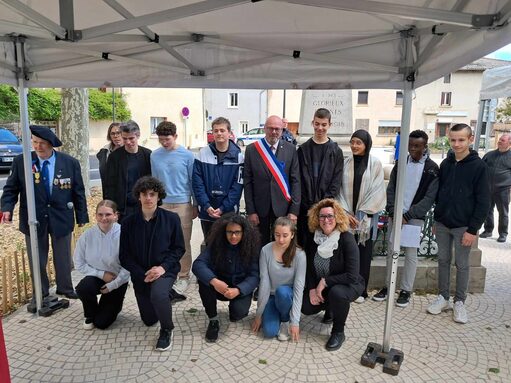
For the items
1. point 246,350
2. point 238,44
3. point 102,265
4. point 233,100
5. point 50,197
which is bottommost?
point 246,350

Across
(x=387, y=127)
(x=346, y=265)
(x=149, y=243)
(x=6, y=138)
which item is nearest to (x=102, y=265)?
(x=149, y=243)

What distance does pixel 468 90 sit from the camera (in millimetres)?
37469

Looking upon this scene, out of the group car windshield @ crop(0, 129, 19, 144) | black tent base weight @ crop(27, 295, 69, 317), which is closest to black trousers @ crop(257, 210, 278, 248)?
black tent base weight @ crop(27, 295, 69, 317)

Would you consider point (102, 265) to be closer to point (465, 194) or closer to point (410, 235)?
point (410, 235)

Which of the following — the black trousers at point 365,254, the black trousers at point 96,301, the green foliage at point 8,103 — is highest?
the green foliage at point 8,103

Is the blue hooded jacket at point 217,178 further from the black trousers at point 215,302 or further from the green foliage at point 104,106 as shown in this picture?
the green foliage at point 104,106

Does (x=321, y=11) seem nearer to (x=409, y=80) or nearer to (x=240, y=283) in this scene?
(x=409, y=80)

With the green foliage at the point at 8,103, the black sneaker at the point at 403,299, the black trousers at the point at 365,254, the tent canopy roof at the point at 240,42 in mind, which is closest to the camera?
the tent canopy roof at the point at 240,42

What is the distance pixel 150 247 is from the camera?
132 inches

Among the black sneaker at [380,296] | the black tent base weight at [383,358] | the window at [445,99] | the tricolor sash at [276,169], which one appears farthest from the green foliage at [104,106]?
the window at [445,99]

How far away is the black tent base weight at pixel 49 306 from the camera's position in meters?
3.77

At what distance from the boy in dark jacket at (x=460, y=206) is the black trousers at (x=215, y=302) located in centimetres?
189

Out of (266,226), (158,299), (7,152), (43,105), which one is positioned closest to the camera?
(158,299)

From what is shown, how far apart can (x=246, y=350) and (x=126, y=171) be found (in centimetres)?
222
